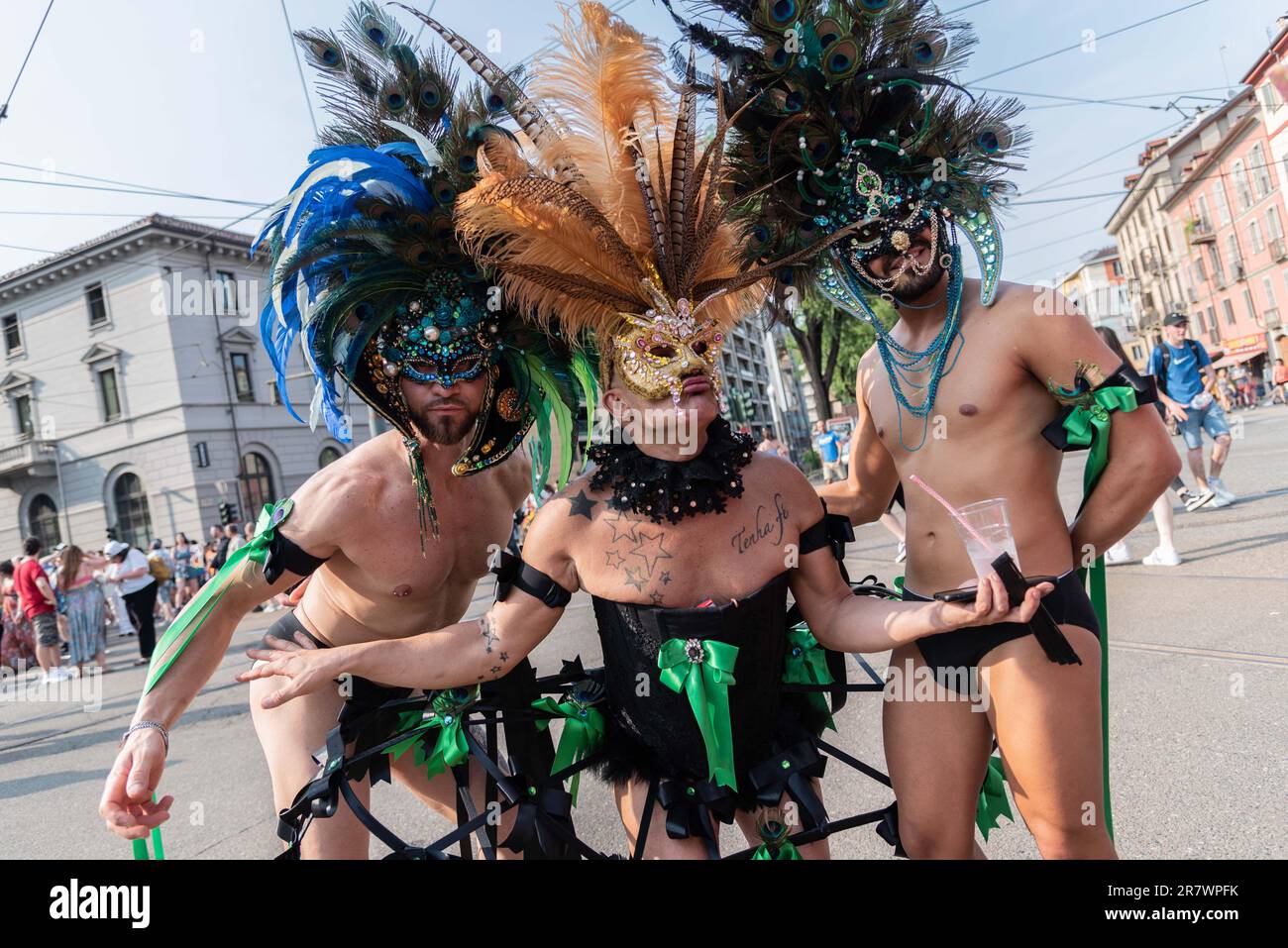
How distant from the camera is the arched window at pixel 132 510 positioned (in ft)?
94.5

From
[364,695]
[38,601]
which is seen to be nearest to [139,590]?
[38,601]

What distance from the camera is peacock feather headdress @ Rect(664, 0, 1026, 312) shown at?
236 centimetres

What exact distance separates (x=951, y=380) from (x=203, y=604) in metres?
2.19

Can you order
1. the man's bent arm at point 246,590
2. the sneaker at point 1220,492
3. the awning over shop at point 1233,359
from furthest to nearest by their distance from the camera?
the awning over shop at point 1233,359, the sneaker at point 1220,492, the man's bent arm at point 246,590

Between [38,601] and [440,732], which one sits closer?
[440,732]

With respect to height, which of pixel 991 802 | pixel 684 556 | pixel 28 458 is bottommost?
pixel 991 802

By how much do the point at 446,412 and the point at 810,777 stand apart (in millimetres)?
1477

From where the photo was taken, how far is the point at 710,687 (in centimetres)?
209

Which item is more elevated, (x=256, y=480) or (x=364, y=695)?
(x=256, y=480)

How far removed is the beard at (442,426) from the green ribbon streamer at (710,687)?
96cm

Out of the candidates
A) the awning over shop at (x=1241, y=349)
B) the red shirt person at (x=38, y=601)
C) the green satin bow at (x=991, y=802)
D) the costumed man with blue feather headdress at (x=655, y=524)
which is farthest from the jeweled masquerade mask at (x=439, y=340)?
the awning over shop at (x=1241, y=349)

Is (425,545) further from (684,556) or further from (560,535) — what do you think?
(684,556)

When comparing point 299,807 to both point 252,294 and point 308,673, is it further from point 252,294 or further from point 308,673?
point 252,294

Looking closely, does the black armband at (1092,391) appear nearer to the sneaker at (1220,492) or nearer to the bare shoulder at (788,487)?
the bare shoulder at (788,487)
